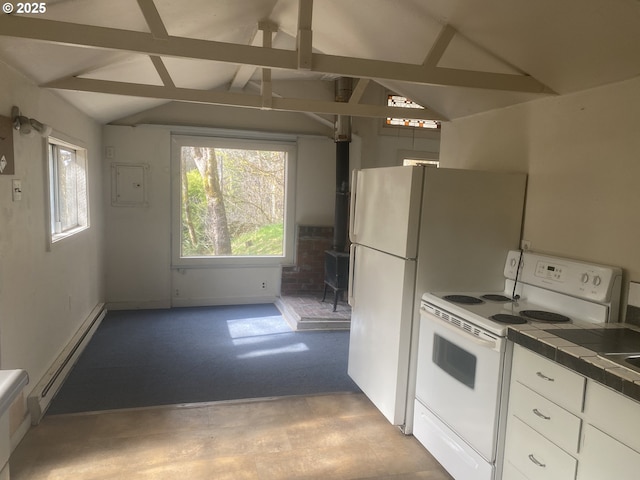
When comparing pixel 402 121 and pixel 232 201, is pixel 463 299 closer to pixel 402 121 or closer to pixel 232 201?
pixel 402 121

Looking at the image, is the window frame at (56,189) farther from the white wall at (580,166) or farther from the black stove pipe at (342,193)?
the white wall at (580,166)

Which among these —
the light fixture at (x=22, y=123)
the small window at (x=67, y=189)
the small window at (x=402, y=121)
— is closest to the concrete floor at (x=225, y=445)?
the small window at (x=67, y=189)

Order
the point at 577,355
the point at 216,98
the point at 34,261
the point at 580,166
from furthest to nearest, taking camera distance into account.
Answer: the point at 216,98
the point at 34,261
the point at 580,166
the point at 577,355

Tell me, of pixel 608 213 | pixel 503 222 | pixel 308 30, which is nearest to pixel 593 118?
pixel 608 213

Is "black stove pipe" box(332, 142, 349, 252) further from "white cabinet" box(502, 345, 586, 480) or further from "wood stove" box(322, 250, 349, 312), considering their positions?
"white cabinet" box(502, 345, 586, 480)

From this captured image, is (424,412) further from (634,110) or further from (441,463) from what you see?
(634,110)

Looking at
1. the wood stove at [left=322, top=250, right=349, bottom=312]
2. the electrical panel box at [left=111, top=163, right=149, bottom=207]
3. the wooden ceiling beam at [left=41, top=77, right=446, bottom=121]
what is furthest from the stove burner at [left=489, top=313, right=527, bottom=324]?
the electrical panel box at [left=111, top=163, right=149, bottom=207]

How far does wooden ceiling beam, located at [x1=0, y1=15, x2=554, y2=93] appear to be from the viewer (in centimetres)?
194

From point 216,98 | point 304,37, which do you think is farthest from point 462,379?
point 216,98

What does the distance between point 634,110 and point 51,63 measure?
3.13 m

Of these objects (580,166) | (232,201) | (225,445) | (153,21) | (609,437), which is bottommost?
(225,445)

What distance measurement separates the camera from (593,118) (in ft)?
7.75

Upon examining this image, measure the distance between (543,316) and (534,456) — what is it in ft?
2.26

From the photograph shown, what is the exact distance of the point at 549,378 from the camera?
1.85 metres
